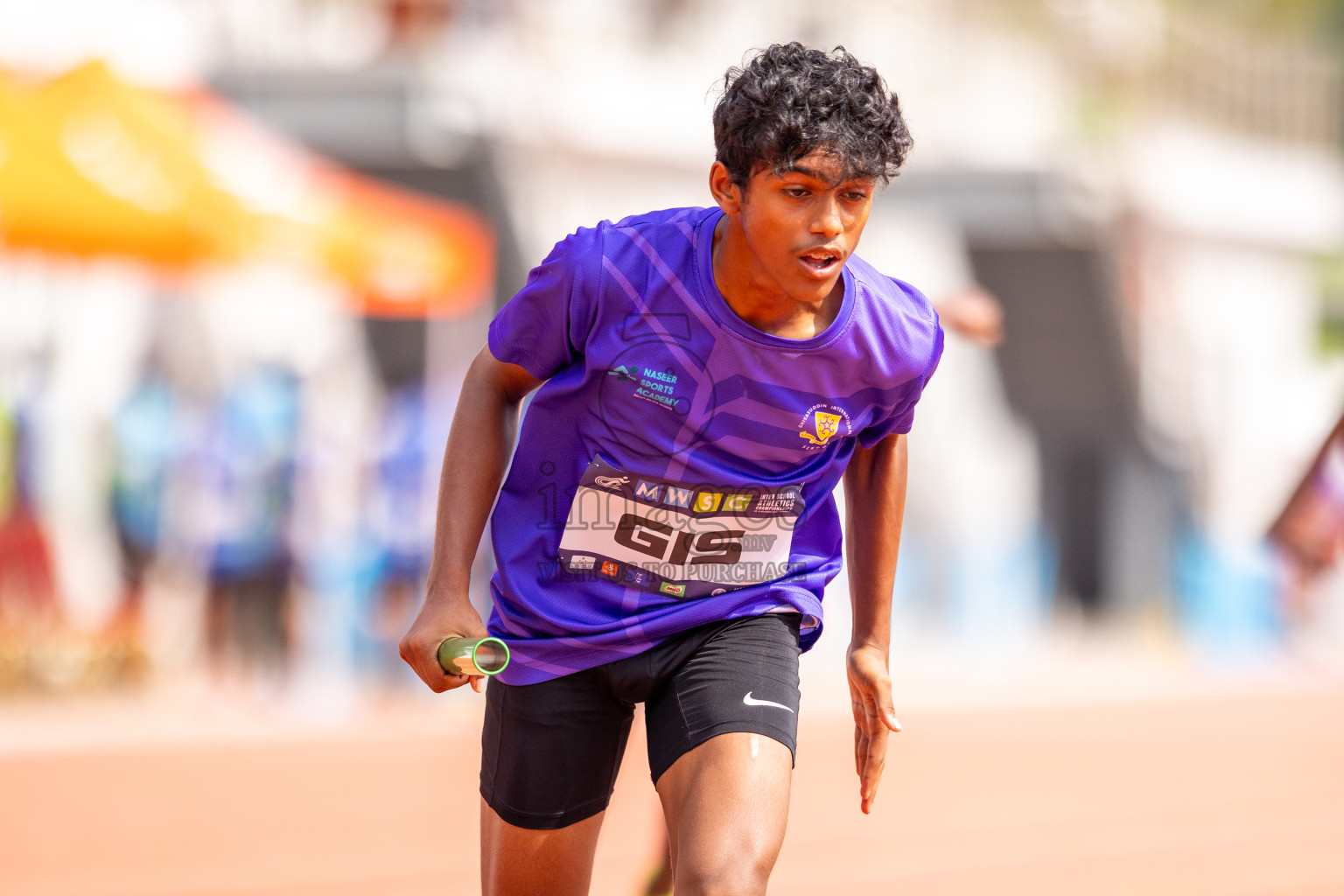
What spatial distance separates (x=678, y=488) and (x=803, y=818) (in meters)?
5.46

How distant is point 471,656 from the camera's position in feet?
9.89

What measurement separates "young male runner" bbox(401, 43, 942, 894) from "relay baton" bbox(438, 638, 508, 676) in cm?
5

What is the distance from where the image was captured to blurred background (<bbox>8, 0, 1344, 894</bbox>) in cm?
859

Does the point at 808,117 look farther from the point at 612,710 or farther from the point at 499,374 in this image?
the point at 612,710

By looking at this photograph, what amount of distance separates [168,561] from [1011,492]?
36.5 feet

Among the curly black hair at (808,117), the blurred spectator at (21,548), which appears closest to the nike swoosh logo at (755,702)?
the curly black hair at (808,117)

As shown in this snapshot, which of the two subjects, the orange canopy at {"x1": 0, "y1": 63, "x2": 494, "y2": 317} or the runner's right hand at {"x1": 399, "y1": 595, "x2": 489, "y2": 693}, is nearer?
the runner's right hand at {"x1": 399, "y1": 595, "x2": 489, "y2": 693}

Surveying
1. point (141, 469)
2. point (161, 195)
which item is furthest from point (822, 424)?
point (141, 469)

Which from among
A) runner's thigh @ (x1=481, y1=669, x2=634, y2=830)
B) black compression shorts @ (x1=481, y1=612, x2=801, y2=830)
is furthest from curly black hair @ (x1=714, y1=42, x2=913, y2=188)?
runner's thigh @ (x1=481, y1=669, x2=634, y2=830)

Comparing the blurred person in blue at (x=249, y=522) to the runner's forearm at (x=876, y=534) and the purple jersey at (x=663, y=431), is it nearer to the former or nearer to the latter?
the purple jersey at (x=663, y=431)

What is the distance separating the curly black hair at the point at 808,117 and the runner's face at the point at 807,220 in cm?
2

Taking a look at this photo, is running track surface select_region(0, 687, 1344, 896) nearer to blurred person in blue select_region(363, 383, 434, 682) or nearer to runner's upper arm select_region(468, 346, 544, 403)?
blurred person in blue select_region(363, 383, 434, 682)

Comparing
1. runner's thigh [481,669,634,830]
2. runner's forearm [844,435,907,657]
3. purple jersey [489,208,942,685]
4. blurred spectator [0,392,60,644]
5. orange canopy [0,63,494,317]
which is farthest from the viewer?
blurred spectator [0,392,60,644]

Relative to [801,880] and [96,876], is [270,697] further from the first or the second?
[801,880]
